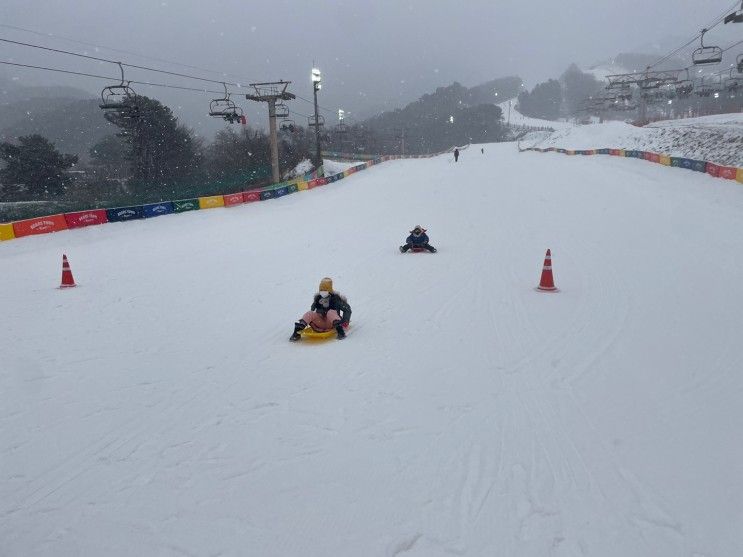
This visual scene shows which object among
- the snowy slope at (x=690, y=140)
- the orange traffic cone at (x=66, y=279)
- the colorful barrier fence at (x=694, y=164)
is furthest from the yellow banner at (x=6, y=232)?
the snowy slope at (x=690, y=140)

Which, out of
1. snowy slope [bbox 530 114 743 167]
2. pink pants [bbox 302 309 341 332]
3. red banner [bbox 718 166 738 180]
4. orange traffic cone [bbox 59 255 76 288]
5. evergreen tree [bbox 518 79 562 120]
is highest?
evergreen tree [bbox 518 79 562 120]

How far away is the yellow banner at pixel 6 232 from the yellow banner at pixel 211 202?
9.64m

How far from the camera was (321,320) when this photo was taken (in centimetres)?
752

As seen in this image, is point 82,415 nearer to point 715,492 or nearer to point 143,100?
point 715,492

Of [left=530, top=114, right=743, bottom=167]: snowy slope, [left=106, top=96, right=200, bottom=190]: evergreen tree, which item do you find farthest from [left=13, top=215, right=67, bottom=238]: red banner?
[left=530, top=114, right=743, bottom=167]: snowy slope

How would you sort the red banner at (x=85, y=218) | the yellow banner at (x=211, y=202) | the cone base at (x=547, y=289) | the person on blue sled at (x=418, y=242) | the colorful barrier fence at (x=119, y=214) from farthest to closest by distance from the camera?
the yellow banner at (x=211, y=202), the red banner at (x=85, y=218), the colorful barrier fence at (x=119, y=214), the person on blue sled at (x=418, y=242), the cone base at (x=547, y=289)

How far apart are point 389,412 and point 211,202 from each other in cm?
2517

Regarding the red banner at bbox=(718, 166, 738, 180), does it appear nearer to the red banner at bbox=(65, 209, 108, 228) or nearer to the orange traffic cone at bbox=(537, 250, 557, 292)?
the orange traffic cone at bbox=(537, 250, 557, 292)

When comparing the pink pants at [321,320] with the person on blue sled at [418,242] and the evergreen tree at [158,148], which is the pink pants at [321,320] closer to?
the person on blue sled at [418,242]

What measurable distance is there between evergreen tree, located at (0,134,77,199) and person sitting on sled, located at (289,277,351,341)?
44.9m

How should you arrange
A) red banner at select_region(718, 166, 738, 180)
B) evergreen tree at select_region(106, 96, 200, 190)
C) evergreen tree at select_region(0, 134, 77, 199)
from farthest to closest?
1. evergreen tree at select_region(106, 96, 200, 190)
2. evergreen tree at select_region(0, 134, 77, 199)
3. red banner at select_region(718, 166, 738, 180)

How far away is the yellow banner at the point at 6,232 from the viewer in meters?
18.6

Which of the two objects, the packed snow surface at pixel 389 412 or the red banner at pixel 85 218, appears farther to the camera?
the red banner at pixel 85 218

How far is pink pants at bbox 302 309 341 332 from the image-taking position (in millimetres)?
7473
